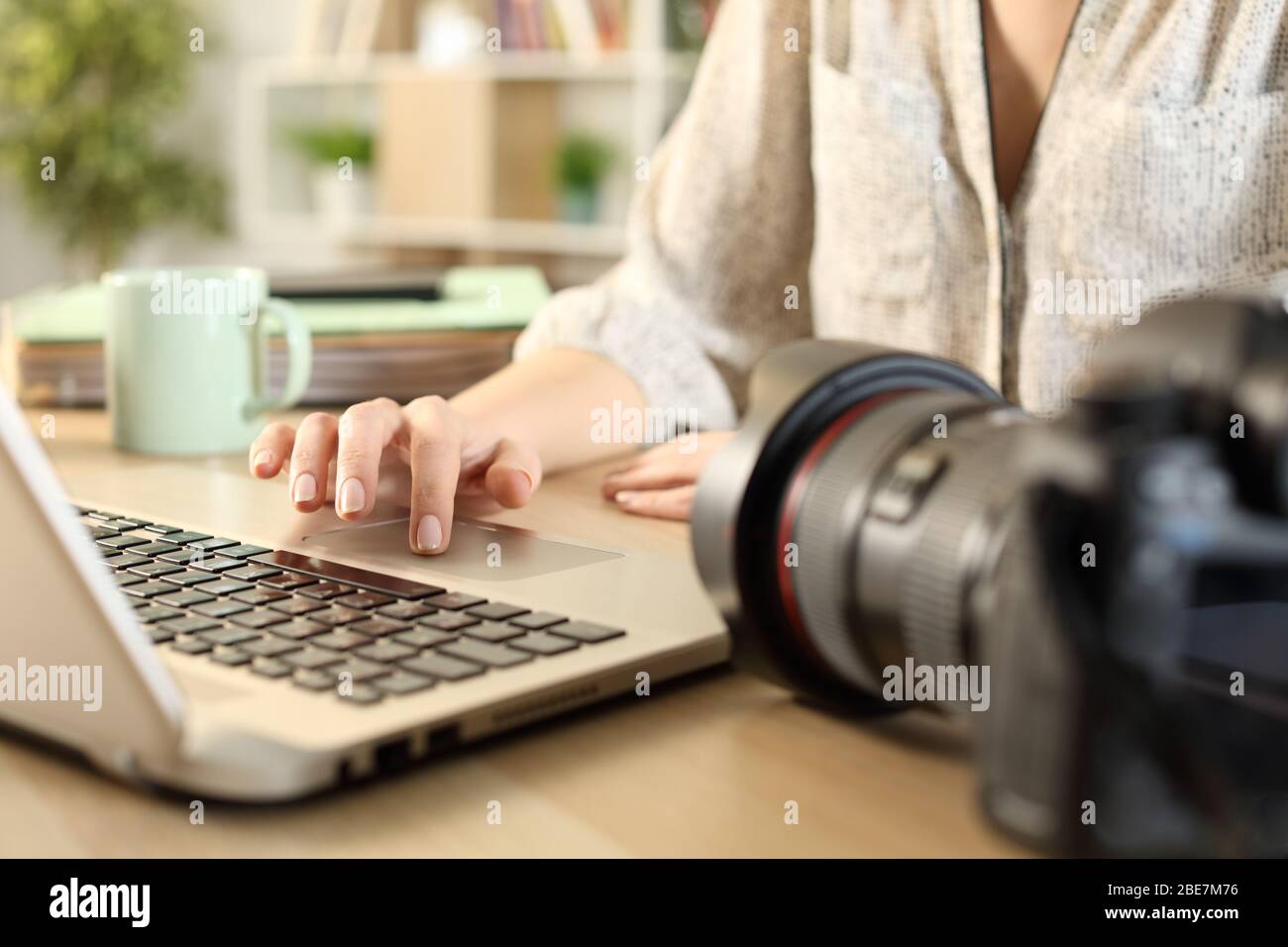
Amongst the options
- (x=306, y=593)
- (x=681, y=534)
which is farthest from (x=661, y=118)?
(x=306, y=593)

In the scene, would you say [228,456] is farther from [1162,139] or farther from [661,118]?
[661,118]

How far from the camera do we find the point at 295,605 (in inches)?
19.8

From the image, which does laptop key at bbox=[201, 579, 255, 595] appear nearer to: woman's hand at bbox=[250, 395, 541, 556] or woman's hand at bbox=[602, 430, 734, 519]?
woman's hand at bbox=[250, 395, 541, 556]

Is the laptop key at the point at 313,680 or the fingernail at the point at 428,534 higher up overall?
the fingernail at the point at 428,534

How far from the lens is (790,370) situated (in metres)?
0.46

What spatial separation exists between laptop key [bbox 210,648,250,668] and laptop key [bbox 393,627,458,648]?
0.05 meters

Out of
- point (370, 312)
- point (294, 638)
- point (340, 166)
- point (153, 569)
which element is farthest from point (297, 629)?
point (340, 166)

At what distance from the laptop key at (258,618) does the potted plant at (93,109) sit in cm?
344

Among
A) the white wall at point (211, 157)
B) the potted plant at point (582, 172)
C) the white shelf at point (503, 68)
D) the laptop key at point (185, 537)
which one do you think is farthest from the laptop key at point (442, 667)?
the white wall at point (211, 157)

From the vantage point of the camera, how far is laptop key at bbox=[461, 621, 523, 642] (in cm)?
47

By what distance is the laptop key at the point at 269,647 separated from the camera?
1.48ft

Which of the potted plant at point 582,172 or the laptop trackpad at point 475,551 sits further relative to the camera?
the potted plant at point 582,172

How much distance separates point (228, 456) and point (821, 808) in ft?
2.00

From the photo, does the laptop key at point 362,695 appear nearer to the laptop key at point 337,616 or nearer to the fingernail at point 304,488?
the laptop key at point 337,616
